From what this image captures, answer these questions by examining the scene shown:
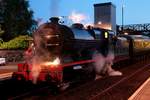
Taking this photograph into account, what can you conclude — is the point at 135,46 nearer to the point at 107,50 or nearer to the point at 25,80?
the point at 107,50

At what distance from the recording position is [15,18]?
183 ft

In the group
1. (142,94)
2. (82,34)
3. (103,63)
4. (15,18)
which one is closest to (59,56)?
(82,34)

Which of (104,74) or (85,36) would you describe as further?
(104,74)

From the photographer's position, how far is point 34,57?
17.5m

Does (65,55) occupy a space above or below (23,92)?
above

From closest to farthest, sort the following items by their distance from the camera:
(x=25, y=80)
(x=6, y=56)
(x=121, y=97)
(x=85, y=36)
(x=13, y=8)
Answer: (x=121, y=97), (x=25, y=80), (x=85, y=36), (x=6, y=56), (x=13, y=8)

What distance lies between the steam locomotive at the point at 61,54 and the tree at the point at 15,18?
34104 mm

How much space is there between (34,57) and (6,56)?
856 inches

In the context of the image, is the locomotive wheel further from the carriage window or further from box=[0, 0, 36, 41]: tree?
box=[0, 0, 36, 41]: tree

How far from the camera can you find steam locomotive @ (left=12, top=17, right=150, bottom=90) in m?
16.7

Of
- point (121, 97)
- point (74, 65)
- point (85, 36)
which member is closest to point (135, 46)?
point (85, 36)

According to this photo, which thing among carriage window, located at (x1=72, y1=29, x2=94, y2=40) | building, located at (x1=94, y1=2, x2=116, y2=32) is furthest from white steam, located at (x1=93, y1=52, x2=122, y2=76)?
building, located at (x1=94, y1=2, x2=116, y2=32)

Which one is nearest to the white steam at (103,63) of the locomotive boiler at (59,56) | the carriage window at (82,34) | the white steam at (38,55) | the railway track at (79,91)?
the locomotive boiler at (59,56)

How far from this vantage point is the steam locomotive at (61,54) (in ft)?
54.9
